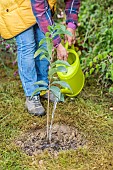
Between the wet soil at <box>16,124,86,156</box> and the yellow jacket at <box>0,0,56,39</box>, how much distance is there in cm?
71

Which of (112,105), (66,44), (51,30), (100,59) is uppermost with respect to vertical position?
(51,30)

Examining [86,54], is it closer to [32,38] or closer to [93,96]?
[93,96]

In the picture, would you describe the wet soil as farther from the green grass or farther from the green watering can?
the green watering can

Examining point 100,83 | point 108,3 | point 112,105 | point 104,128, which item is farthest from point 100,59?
point 108,3

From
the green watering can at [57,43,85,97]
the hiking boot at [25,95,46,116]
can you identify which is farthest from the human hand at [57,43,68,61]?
the hiking boot at [25,95,46,116]

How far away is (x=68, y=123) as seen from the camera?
2760 millimetres

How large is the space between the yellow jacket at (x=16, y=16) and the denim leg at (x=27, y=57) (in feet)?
0.20

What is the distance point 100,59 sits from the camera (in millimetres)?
3195

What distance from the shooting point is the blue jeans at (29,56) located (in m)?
2.70

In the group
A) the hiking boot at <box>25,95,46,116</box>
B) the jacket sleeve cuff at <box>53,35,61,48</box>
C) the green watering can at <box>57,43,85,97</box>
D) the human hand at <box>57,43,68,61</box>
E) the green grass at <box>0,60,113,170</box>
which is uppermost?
the jacket sleeve cuff at <box>53,35,61,48</box>

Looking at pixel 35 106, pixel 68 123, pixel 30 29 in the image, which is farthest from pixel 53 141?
pixel 30 29

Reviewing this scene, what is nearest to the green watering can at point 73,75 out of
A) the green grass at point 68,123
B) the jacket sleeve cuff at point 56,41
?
the green grass at point 68,123

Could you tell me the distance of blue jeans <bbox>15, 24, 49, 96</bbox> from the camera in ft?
8.86

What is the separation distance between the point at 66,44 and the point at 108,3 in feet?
4.34
